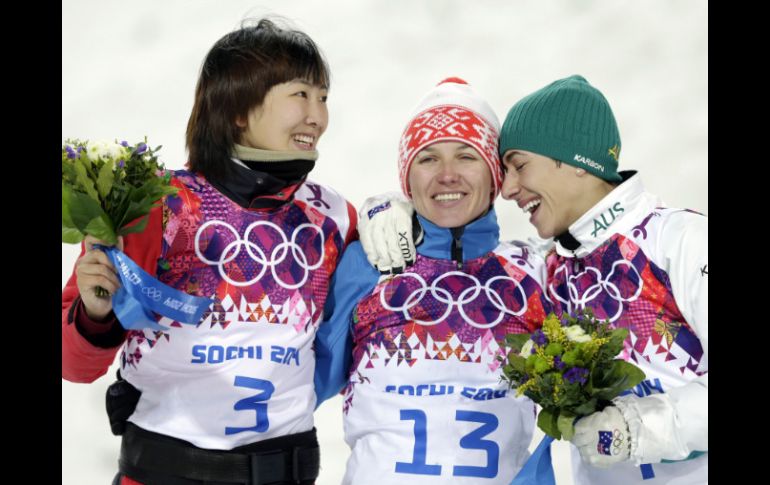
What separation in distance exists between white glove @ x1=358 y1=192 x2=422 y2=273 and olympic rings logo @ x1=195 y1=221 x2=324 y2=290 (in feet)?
0.66

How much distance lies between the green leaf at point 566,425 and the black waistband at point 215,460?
758 mm

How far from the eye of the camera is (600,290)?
2617mm

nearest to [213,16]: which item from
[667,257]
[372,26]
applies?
[372,26]

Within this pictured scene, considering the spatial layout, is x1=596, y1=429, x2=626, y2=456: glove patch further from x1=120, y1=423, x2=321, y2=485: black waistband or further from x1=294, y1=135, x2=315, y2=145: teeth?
x1=294, y1=135, x2=315, y2=145: teeth

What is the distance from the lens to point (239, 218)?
268 cm

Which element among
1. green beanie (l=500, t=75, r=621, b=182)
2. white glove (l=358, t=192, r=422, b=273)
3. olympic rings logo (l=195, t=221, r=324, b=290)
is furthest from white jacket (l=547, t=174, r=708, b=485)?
olympic rings logo (l=195, t=221, r=324, b=290)

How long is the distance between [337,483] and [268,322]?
6.55ft

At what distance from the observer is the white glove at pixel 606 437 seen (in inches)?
88.0

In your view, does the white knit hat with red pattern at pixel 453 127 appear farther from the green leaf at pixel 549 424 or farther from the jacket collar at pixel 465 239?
the green leaf at pixel 549 424

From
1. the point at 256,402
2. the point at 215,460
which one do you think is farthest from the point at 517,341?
the point at 215,460

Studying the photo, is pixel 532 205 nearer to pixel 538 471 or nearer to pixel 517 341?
pixel 517 341

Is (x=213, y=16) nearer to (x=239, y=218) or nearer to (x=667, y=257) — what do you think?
(x=239, y=218)

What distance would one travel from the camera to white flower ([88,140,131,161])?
2209mm

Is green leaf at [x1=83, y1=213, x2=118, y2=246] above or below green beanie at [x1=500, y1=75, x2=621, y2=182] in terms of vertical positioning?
below
